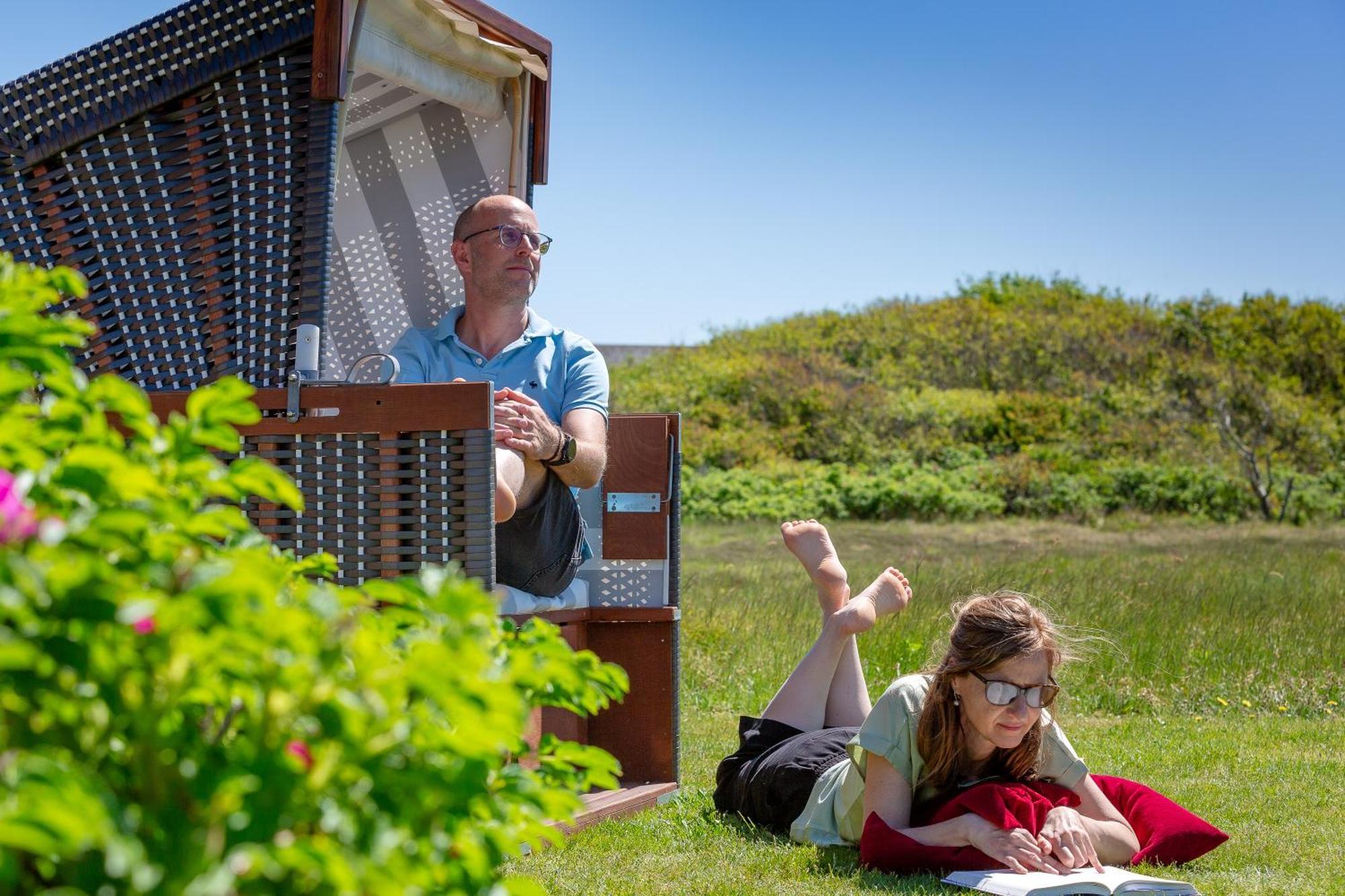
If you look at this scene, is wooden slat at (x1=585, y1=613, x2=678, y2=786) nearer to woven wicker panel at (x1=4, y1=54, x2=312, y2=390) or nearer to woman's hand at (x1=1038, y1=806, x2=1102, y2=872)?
woman's hand at (x1=1038, y1=806, x2=1102, y2=872)

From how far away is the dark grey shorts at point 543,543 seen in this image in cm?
362

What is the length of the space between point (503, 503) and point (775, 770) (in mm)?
1103

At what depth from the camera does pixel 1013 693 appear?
3113 millimetres

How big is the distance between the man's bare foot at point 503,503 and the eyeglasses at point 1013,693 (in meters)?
1.20

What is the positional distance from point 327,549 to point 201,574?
2.02 metres

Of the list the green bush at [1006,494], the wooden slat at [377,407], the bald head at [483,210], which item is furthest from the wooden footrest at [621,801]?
the green bush at [1006,494]

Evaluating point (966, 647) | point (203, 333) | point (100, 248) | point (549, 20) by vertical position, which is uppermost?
point (549, 20)

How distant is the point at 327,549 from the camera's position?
2.86 meters

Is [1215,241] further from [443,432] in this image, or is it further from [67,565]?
[67,565]

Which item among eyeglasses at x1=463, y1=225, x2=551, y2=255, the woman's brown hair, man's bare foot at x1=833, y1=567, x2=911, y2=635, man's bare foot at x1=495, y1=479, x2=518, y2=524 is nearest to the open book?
the woman's brown hair

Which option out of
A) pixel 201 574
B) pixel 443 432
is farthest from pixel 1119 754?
pixel 201 574

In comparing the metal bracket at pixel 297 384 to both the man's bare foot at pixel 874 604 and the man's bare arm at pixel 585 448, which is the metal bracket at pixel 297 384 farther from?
the man's bare foot at pixel 874 604

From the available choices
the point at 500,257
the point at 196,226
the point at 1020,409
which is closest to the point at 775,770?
the point at 500,257

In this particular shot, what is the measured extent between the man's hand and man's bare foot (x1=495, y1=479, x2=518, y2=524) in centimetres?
13
